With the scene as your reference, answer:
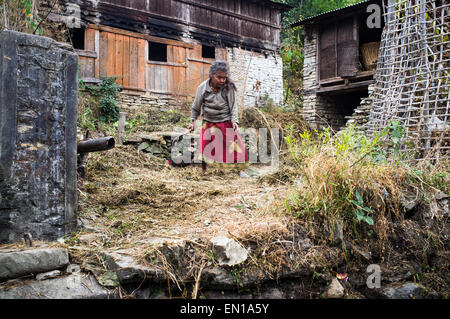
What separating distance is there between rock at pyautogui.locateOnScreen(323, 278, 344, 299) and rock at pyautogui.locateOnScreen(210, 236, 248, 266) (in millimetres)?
737

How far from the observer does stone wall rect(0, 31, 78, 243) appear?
2223 mm

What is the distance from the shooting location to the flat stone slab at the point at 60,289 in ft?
6.06

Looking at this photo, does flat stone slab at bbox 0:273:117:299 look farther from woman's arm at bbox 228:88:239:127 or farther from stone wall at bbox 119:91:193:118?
stone wall at bbox 119:91:193:118

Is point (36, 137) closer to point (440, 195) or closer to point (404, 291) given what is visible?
point (404, 291)

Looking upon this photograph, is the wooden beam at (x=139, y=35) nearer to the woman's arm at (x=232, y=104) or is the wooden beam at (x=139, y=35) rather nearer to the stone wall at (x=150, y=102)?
the stone wall at (x=150, y=102)

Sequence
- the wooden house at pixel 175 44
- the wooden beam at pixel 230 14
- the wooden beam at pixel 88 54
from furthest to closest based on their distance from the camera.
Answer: the wooden beam at pixel 230 14
the wooden house at pixel 175 44
the wooden beam at pixel 88 54

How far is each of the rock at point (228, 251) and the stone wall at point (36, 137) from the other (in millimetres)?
1195

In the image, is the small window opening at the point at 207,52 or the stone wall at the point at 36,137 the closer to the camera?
the stone wall at the point at 36,137

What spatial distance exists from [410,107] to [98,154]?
475 cm

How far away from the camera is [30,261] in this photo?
1.98 metres

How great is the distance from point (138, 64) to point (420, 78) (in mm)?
7978

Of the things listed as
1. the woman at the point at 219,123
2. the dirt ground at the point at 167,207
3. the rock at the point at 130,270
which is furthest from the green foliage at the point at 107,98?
the rock at the point at 130,270

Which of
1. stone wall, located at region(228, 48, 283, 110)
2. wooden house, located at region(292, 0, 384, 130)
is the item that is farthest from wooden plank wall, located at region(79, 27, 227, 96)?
wooden house, located at region(292, 0, 384, 130)
